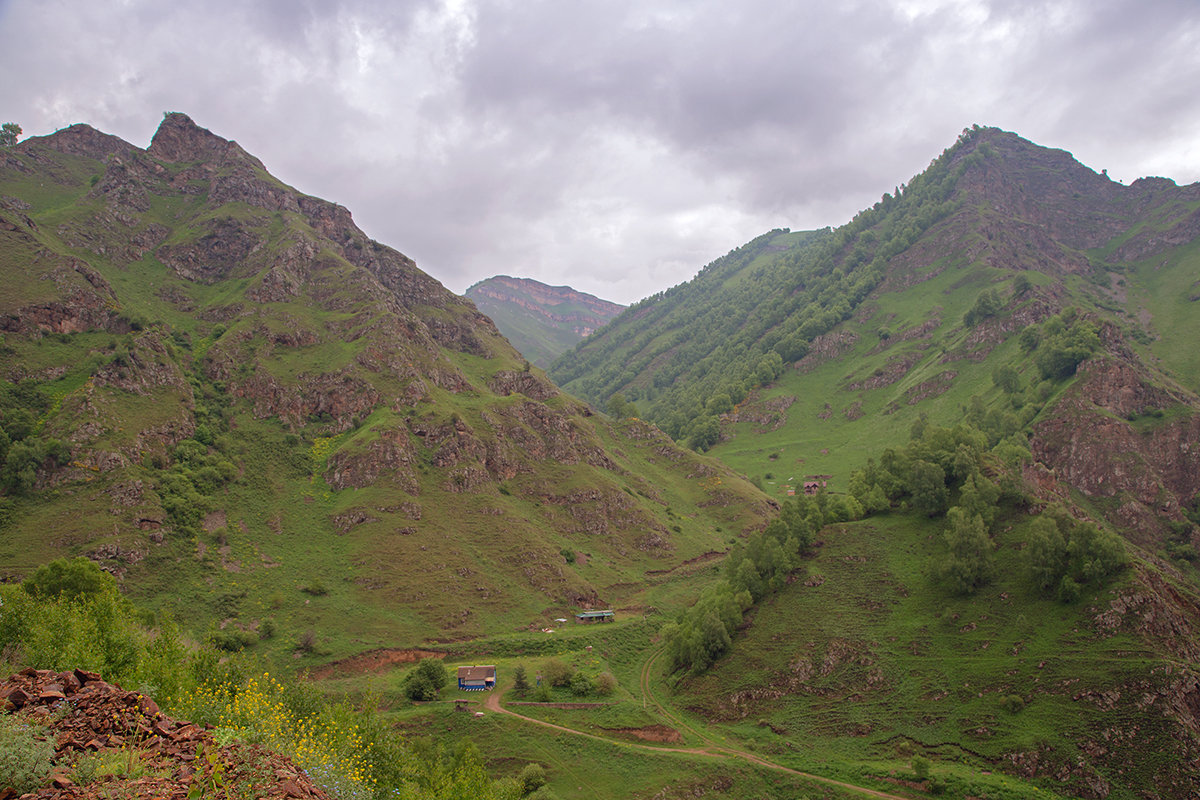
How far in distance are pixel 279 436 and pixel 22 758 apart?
11365 cm

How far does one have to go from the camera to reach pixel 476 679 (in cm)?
7412

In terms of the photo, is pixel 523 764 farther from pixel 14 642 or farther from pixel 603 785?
pixel 14 642

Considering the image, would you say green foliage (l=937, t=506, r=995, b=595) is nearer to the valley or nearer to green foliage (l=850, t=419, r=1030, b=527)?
the valley

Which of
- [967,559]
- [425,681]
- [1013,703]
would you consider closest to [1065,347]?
[967,559]

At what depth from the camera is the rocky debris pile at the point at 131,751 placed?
50.2 feet

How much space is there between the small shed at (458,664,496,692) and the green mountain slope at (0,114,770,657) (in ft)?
42.0

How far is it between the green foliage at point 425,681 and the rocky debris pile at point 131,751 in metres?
55.7

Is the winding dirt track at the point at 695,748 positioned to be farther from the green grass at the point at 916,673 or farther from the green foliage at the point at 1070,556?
the green foliage at the point at 1070,556

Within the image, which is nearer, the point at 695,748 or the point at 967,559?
the point at 695,748

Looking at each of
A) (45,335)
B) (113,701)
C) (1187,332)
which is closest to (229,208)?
(45,335)

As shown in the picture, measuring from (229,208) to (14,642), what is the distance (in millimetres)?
161679

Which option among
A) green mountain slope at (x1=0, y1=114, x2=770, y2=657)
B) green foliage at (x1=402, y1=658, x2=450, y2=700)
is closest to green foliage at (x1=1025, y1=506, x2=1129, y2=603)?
green mountain slope at (x1=0, y1=114, x2=770, y2=657)

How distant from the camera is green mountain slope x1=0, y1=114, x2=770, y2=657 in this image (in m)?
85.4

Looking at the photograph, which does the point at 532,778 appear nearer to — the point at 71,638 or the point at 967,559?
the point at 71,638
